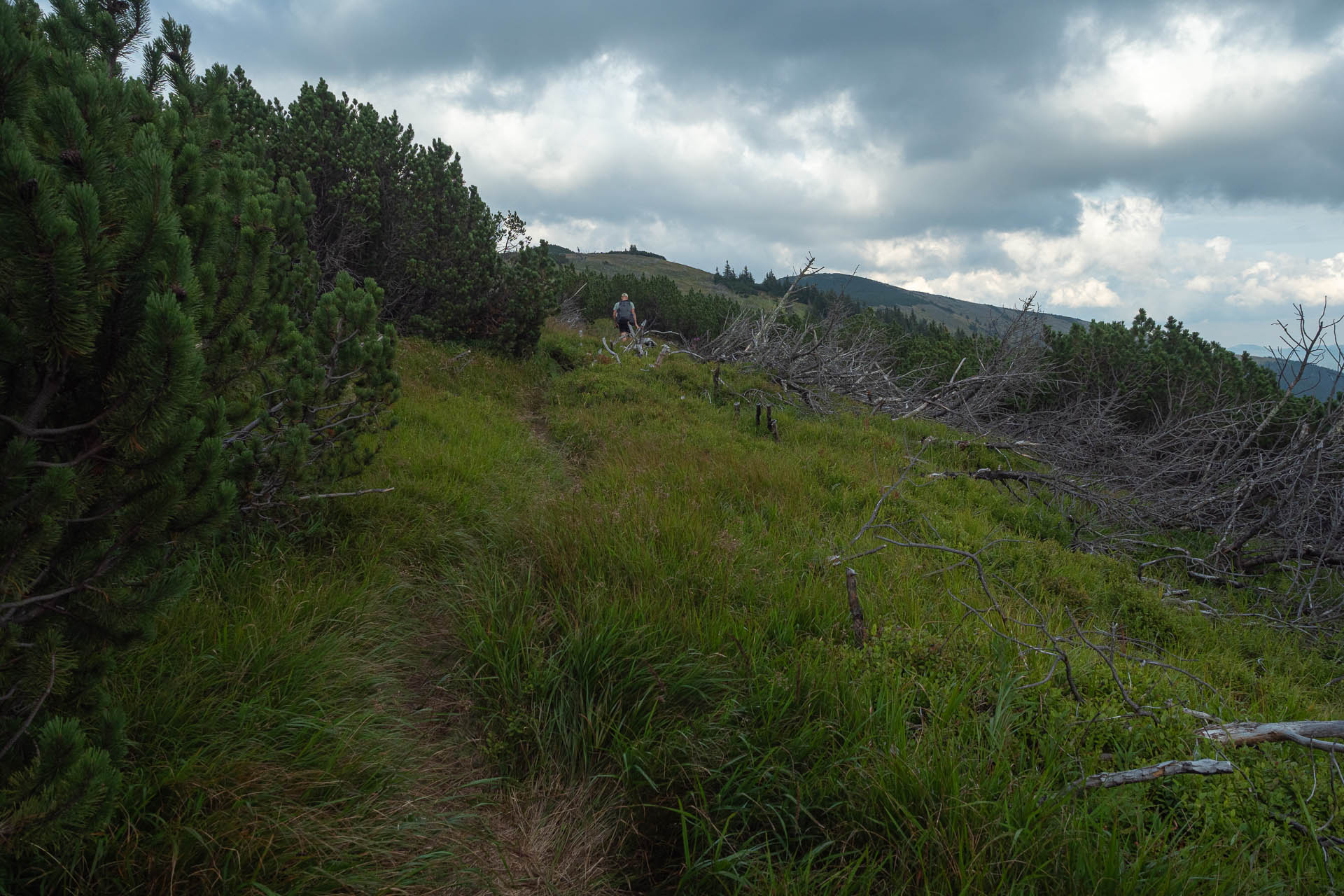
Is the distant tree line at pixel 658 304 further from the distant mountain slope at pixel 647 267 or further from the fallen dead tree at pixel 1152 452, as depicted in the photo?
the distant mountain slope at pixel 647 267

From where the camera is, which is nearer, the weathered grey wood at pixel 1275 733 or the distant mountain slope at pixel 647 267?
the weathered grey wood at pixel 1275 733

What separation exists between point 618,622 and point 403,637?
1.25m

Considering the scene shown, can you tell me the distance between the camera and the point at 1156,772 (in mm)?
2195

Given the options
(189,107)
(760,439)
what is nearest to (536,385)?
(760,439)

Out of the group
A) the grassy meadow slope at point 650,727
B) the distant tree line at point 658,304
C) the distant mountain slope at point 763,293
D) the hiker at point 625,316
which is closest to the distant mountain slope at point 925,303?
the distant mountain slope at point 763,293

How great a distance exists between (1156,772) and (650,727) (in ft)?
6.38

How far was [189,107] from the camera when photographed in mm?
2930

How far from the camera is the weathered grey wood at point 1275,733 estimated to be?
7.81ft

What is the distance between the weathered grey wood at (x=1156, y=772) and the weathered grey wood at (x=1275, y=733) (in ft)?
1.17

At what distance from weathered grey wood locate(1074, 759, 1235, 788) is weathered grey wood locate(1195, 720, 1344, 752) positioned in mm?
357

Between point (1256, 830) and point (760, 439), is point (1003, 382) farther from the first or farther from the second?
point (1256, 830)

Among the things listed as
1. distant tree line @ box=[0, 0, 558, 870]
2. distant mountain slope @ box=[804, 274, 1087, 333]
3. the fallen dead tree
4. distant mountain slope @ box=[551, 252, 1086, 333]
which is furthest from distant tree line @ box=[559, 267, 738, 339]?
distant mountain slope @ box=[804, 274, 1087, 333]

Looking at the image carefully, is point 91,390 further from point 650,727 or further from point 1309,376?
point 1309,376

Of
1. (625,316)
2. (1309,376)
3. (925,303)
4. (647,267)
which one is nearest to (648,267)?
(647,267)
